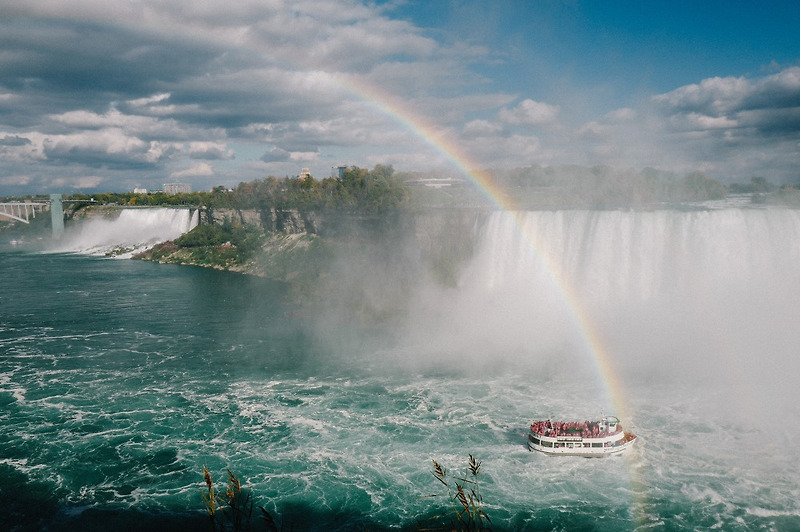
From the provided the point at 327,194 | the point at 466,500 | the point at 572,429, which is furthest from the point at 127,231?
the point at 466,500

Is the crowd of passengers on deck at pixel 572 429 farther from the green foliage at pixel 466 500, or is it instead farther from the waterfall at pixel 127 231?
the waterfall at pixel 127 231

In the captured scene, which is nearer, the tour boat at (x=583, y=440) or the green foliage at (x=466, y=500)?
the green foliage at (x=466, y=500)

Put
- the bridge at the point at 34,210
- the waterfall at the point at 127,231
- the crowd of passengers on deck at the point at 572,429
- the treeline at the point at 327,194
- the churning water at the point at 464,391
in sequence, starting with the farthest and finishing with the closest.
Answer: the bridge at the point at 34,210 < the waterfall at the point at 127,231 < the treeline at the point at 327,194 < the crowd of passengers on deck at the point at 572,429 < the churning water at the point at 464,391

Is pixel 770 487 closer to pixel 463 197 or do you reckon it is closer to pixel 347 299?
pixel 347 299

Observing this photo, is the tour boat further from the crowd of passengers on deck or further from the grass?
the grass

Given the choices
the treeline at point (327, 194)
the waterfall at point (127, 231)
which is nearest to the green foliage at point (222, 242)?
the treeline at point (327, 194)

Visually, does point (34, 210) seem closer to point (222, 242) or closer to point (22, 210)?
point (22, 210)
